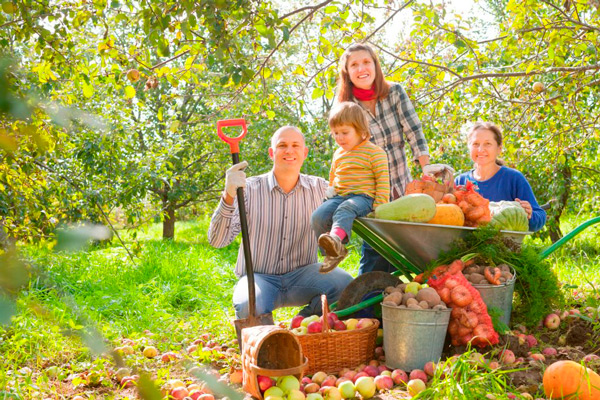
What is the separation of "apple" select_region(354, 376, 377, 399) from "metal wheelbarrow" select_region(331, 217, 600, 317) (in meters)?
0.61

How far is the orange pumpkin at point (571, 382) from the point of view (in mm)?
2189

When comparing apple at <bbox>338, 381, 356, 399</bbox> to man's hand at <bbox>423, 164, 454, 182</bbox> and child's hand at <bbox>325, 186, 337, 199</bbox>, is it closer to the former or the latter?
child's hand at <bbox>325, 186, 337, 199</bbox>

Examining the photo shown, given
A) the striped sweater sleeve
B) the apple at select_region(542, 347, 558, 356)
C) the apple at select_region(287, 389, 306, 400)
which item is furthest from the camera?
the striped sweater sleeve

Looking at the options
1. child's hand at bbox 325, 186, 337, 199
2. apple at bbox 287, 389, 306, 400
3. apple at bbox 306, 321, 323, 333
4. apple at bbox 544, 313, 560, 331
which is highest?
child's hand at bbox 325, 186, 337, 199

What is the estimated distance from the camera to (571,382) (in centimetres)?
222

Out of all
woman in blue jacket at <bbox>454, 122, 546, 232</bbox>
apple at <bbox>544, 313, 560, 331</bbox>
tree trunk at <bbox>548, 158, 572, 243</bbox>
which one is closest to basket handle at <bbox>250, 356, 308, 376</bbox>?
apple at <bbox>544, 313, 560, 331</bbox>

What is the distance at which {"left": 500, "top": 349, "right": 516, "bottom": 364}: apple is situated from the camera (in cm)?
265

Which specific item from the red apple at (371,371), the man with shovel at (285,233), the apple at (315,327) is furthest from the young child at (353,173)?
the red apple at (371,371)

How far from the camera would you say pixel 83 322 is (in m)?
Answer: 0.45

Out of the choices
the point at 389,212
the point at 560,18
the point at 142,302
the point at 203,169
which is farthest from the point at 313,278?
the point at 203,169

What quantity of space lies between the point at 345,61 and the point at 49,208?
2356mm

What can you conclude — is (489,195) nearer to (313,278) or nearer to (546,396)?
(313,278)

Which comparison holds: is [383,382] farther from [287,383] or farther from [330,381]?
[287,383]

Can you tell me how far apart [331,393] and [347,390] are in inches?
2.9
